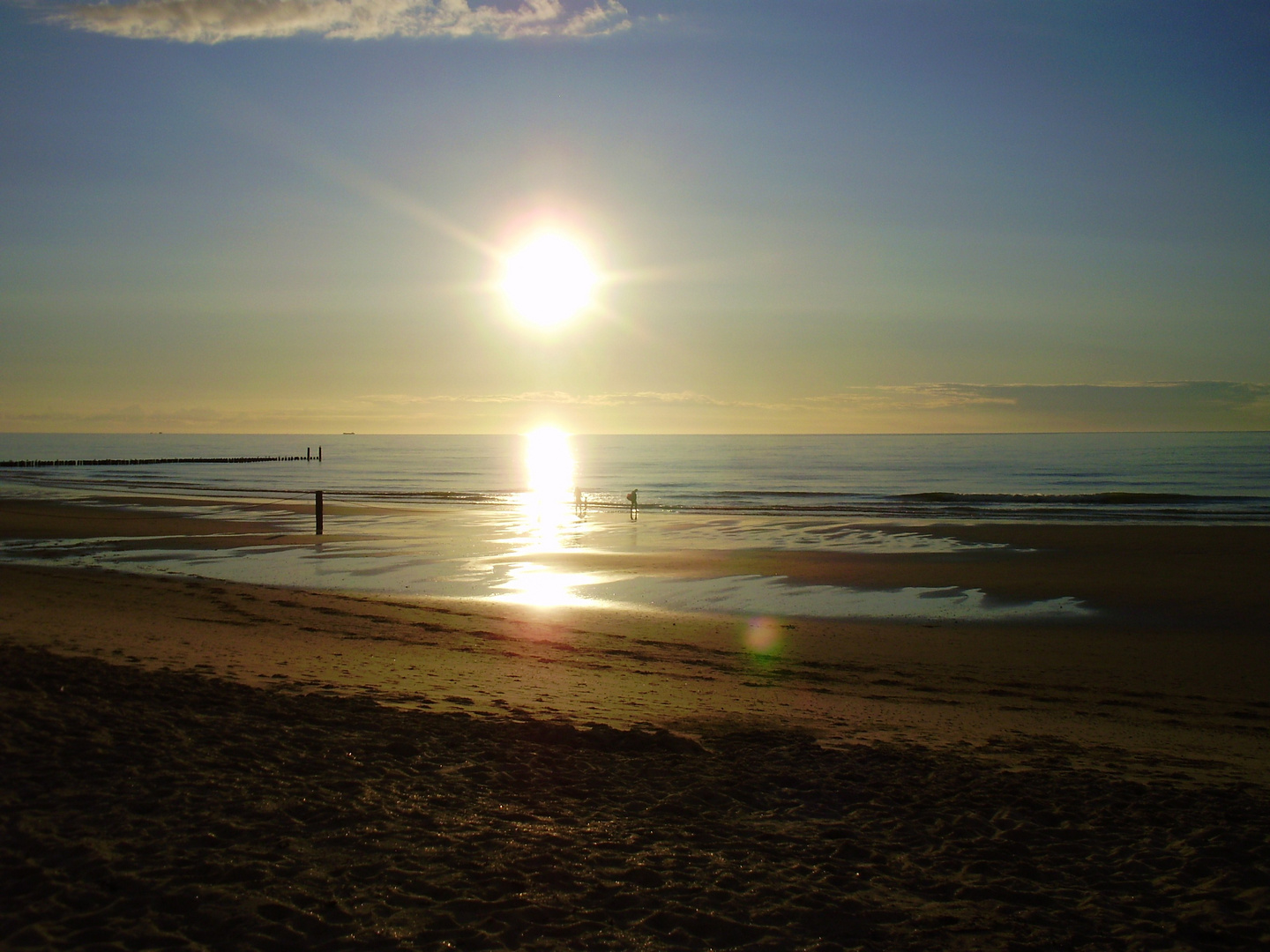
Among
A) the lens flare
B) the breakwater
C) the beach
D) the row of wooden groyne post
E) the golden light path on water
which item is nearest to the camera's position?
the beach

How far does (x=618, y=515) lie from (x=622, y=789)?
34.9m

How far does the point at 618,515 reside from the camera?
41.7m

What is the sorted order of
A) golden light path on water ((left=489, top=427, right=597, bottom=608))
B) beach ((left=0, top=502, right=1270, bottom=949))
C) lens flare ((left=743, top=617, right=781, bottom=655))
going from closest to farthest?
beach ((left=0, top=502, right=1270, bottom=949)) → lens flare ((left=743, top=617, right=781, bottom=655)) → golden light path on water ((left=489, top=427, right=597, bottom=608))

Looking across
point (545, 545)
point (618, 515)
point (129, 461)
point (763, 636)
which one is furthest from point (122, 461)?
point (763, 636)

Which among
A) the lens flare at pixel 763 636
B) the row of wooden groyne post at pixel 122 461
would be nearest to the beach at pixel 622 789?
the lens flare at pixel 763 636

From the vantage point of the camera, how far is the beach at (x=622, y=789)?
478 centimetres

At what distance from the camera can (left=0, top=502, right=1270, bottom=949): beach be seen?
4781 millimetres

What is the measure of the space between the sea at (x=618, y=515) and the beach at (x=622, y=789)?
5007mm

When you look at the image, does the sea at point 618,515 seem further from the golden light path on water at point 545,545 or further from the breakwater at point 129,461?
the breakwater at point 129,461

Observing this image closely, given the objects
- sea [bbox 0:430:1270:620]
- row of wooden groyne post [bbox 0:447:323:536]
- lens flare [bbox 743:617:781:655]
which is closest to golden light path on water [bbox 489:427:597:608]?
sea [bbox 0:430:1270:620]

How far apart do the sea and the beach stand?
16.4 ft

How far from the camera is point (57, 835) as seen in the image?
5.28 meters

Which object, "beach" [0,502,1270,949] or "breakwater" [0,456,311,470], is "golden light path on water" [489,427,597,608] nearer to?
"beach" [0,502,1270,949]

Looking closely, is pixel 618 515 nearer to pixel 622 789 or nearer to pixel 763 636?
pixel 763 636
